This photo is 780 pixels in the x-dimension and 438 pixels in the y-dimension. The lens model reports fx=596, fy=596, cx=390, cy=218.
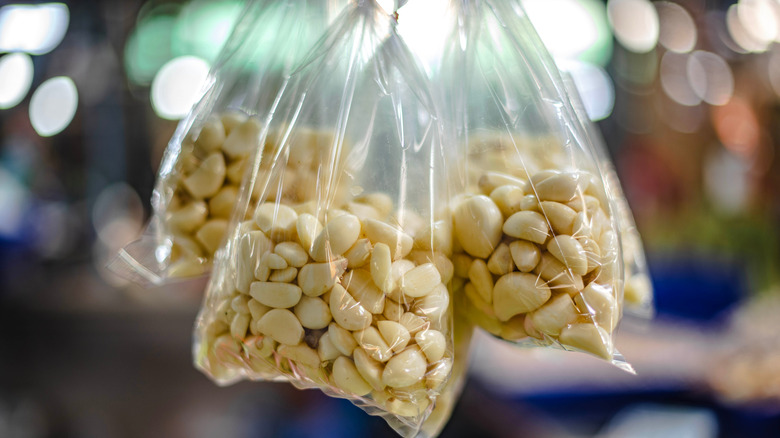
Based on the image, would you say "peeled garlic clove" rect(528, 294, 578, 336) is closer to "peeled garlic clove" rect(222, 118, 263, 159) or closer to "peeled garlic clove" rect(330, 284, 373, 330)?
"peeled garlic clove" rect(330, 284, 373, 330)

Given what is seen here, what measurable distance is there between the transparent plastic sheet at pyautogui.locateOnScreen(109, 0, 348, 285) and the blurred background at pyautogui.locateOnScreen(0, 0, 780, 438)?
1161mm

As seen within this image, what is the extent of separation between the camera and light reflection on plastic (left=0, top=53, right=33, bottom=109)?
173cm

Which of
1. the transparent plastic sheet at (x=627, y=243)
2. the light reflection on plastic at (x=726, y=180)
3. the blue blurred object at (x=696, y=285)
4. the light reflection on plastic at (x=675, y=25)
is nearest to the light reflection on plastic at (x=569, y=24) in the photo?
the light reflection on plastic at (x=675, y=25)

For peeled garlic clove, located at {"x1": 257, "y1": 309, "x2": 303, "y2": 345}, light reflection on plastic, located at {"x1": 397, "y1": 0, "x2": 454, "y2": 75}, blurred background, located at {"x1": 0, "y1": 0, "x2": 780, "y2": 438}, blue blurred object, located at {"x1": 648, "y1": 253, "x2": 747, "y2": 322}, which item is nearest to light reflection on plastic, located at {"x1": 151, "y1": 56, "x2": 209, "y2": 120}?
blurred background, located at {"x1": 0, "y1": 0, "x2": 780, "y2": 438}

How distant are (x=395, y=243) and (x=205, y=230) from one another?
0.19 m

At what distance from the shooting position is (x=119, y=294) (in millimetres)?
1951

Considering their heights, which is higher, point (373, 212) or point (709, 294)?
point (373, 212)

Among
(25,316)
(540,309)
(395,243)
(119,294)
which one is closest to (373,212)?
(395,243)

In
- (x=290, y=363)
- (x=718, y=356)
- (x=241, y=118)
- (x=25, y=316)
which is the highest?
(x=241, y=118)

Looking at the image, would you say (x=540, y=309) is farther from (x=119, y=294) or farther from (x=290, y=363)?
(x=119, y=294)

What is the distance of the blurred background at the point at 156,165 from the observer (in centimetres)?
172

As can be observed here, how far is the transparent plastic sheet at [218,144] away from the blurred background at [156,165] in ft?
3.81

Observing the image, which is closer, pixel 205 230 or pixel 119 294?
pixel 205 230

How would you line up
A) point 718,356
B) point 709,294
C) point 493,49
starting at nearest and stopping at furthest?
point 493,49 → point 718,356 → point 709,294
